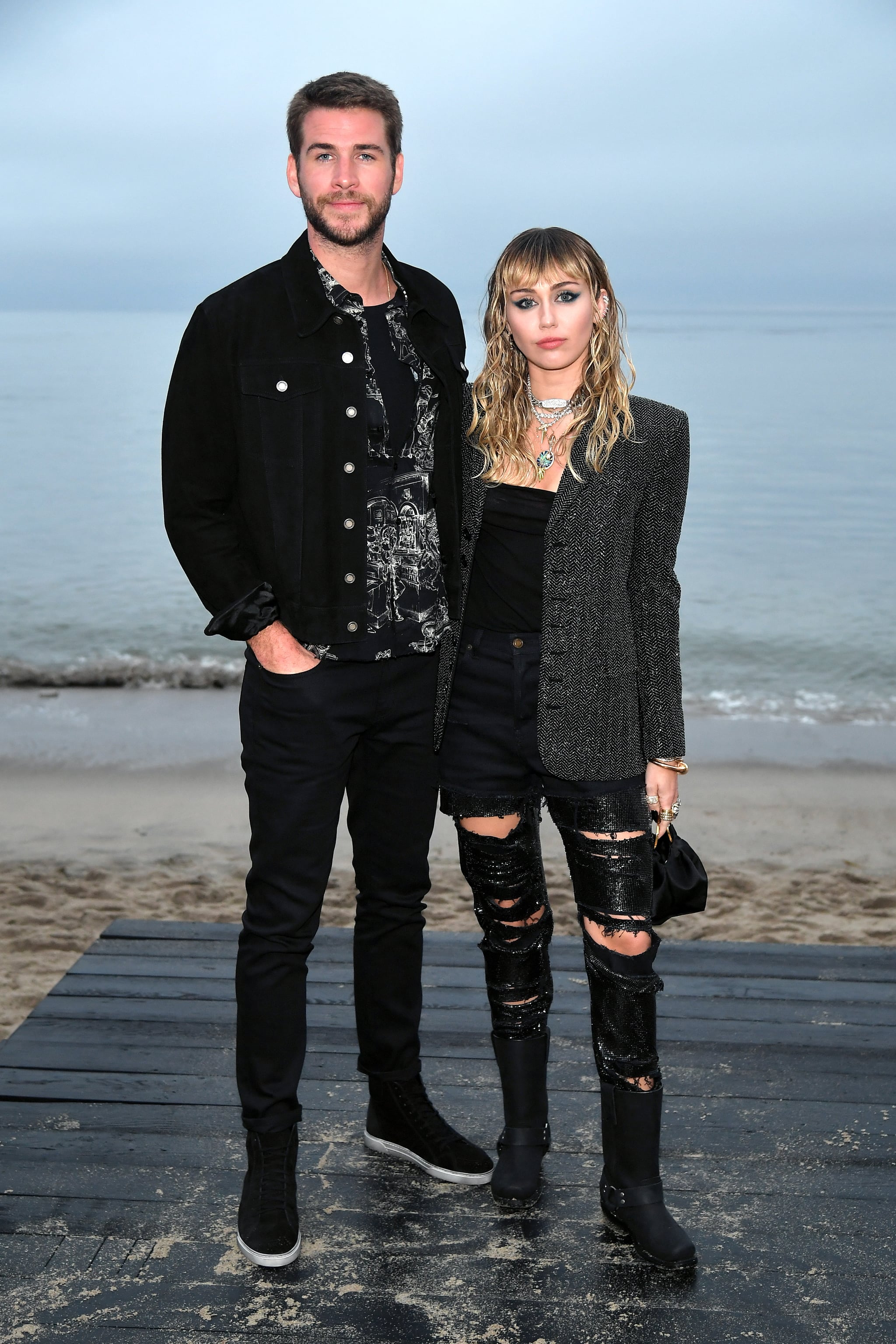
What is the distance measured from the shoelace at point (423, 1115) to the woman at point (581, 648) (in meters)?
0.37

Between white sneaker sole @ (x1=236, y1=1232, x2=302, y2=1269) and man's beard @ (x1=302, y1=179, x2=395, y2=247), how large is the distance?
6.20 feet

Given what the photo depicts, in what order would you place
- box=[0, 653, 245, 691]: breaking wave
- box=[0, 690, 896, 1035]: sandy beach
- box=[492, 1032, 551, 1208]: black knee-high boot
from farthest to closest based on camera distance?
box=[0, 653, 245, 691]: breaking wave, box=[0, 690, 896, 1035]: sandy beach, box=[492, 1032, 551, 1208]: black knee-high boot

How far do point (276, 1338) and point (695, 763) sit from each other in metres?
6.42

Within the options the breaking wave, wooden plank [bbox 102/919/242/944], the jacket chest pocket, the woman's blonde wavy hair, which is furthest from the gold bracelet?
the breaking wave

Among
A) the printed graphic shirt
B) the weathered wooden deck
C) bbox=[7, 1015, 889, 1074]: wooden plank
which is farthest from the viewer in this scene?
bbox=[7, 1015, 889, 1074]: wooden plank

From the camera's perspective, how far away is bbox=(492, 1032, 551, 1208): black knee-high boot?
8.49 feet

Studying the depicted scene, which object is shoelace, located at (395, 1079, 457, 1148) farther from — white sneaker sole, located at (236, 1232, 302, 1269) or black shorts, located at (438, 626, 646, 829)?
black shorts, located at (438, 626, 646, 829)

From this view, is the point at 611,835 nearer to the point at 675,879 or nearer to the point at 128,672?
the point at 675,879

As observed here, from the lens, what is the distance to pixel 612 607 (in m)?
2.35

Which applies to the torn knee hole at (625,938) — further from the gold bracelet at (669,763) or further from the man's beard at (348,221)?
the man's beard at (348,221)

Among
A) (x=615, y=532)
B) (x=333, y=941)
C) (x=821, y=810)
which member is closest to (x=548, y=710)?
(x=615, y=532)

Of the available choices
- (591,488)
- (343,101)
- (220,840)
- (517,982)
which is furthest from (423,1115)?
(220,840)

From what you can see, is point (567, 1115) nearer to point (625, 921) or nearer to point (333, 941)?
point (625, 921)

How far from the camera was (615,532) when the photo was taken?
234cm
